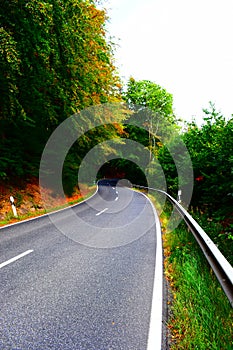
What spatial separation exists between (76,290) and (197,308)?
1.84 meters

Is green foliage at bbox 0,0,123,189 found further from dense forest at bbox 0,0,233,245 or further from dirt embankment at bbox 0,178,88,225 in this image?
dirt embankment at bbox 0,178,88,225

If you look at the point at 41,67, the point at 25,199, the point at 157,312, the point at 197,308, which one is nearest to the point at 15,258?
the point at 157,312

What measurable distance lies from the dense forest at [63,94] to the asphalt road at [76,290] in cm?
222

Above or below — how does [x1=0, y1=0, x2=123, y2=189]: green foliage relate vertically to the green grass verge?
above

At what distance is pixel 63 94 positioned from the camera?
→ 10312 millimetres

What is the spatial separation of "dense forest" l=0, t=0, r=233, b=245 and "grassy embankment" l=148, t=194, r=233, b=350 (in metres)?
1.21

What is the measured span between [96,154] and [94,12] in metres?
10.2

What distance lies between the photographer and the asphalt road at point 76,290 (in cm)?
256

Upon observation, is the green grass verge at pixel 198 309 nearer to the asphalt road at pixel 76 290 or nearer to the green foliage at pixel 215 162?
the asphalt road at pixel 76 290

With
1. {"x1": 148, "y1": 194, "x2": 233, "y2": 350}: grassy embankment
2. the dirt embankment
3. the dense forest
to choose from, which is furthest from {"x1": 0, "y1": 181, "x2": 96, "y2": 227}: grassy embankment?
{"x1": 148, "y1": 194, "x2": 233, "y2": 350}: grassy embankment

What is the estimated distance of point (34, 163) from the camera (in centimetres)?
1326

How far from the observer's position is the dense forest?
6.95 m

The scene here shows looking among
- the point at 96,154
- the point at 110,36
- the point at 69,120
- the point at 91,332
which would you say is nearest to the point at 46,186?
the point at 69,120

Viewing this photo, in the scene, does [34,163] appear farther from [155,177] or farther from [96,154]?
[155,177]
